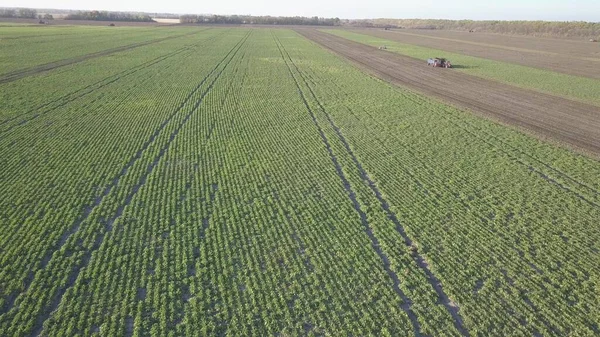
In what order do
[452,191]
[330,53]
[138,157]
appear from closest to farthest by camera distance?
[452,191]
[138,157]
[330,53]

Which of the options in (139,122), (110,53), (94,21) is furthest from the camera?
(94,21)

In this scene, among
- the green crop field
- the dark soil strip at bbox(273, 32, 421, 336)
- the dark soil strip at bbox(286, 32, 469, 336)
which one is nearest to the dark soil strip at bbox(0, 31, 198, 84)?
the green crop field

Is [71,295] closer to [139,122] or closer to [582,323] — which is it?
[582,323]

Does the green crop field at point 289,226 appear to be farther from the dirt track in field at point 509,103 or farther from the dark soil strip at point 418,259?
the dirt track in field at point 509,103

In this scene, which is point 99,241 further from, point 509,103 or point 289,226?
point 509,103

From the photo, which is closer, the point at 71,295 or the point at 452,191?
the point at 71,295

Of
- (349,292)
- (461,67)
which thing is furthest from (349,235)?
(461,67)
